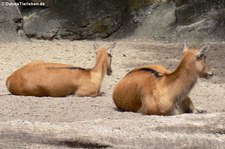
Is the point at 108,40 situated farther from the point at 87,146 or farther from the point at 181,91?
the point at 87,146

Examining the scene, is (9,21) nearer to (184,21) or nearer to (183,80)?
(184,21)

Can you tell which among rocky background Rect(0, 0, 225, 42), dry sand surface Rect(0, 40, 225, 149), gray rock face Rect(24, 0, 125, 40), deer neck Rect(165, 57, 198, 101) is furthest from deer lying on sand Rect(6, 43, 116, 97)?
gray rock face Rect(24, 0, 125, 40)

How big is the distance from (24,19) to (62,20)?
885mm

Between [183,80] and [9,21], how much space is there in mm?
7788

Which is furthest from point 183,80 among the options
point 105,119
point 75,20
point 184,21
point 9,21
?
point 75,20

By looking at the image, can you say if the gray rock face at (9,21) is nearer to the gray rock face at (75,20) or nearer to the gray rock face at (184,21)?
the gray rock face at (75,20)

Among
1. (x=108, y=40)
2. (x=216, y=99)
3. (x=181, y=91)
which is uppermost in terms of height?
(x=181, y=91)

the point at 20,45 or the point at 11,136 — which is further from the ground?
the point at 11,136

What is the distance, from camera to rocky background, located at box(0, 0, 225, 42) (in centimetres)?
1446

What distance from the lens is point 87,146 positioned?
516cm

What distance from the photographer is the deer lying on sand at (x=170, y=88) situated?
7.17m

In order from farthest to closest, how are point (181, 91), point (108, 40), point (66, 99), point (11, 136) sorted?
1. point (108, 40)
2. point (66, 99)
3. point (181, 91)
4. point (11, 136)

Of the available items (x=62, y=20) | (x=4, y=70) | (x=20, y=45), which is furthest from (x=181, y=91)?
(x=62, y=20)

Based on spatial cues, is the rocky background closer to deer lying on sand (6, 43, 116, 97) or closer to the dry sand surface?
the dry sand surface
